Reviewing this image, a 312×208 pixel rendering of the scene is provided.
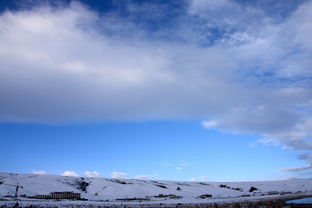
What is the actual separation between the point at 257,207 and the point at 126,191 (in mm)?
37878

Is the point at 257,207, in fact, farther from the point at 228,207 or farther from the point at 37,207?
the point at 37,207

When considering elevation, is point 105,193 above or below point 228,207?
above

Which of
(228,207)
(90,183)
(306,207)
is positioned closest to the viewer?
(306,207)

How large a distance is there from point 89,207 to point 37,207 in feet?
18.1

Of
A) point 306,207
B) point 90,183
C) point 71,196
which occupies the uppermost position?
point 90,183

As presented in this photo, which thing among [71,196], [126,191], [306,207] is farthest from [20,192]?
[306,207]

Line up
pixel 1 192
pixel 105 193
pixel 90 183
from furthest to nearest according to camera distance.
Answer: pixel 90 183
pixel 105 193
pixel 1 192

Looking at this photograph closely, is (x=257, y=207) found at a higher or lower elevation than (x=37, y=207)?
lower

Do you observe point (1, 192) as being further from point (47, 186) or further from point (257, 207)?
point (257, 207)

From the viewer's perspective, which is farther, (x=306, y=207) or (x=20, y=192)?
(x=20, y=192)

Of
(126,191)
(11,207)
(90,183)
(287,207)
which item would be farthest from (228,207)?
(90,183)

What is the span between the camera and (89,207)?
102 ft

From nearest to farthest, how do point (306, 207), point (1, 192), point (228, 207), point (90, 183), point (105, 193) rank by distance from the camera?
point (306, 207), point (228, 207), point (1, 192), point (105, 193), point (90, 183)

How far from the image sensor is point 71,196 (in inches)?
1884
